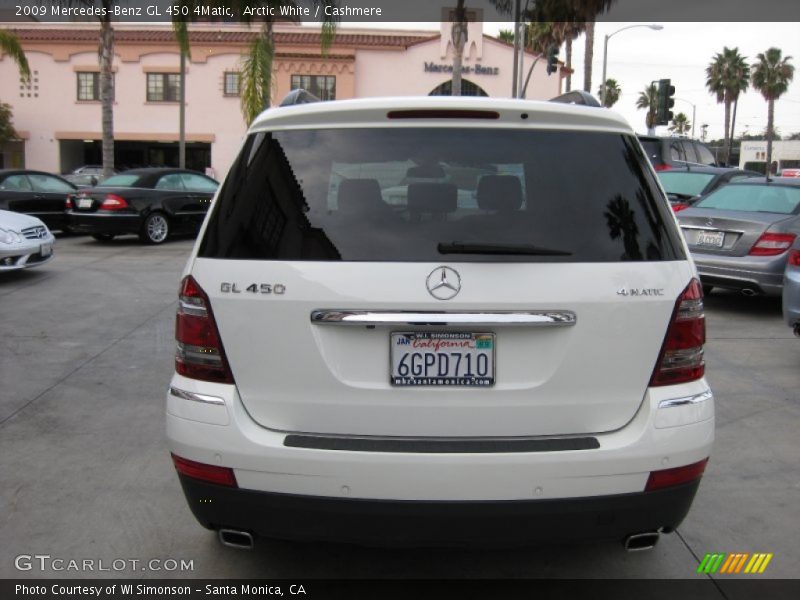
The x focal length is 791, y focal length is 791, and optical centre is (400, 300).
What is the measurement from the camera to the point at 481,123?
9.09 feet

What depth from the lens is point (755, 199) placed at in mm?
9492

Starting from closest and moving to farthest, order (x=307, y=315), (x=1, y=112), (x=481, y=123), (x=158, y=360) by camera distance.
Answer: (x=307, y=315) → (x=481, y=123) → (x=158, y=360) → (x=1, y=112)

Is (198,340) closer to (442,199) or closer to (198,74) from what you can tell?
→ (442,199)

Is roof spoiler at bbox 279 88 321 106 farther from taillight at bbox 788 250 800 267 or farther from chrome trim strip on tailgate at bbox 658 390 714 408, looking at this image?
taillight at bbox 788 250 800 267

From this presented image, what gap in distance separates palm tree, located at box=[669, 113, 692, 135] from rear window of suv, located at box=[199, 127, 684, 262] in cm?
10184

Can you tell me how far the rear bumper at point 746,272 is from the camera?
28.0ft

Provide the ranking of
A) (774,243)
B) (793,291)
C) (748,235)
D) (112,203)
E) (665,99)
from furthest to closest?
(665,99) → (112,203) → (748,235) → (774,243) → (793,291)

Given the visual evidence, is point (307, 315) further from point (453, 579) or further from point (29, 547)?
point (29, 547)

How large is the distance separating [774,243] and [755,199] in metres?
1.12

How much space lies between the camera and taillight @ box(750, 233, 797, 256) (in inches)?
337

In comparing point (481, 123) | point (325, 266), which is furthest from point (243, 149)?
point (481, 123)

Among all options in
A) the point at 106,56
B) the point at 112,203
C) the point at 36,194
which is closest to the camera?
the point at 112,203

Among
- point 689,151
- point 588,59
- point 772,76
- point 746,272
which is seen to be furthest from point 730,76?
point 746,272

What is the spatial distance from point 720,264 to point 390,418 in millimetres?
7248
